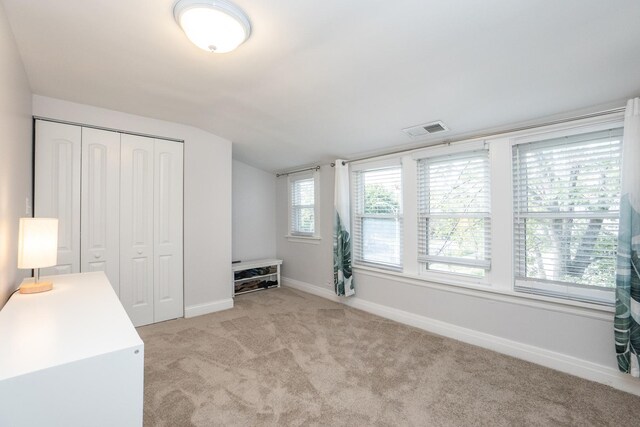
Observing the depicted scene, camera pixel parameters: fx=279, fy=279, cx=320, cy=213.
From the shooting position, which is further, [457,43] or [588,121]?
[588,121]

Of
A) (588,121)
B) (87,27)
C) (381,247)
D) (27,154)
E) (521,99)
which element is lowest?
(381,247)

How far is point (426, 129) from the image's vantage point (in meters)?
2.70

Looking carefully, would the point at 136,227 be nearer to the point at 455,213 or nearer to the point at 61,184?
the point at 61,184

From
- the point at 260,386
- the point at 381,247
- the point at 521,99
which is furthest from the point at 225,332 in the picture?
the point at 521,99

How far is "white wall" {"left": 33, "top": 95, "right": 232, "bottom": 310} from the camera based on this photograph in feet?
11.1

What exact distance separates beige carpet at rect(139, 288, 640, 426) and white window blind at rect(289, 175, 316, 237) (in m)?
1.94

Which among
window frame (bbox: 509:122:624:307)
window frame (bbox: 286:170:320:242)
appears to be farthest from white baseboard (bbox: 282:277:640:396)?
window frame (bbox: 286:170:320:242)

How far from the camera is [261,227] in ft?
16.7

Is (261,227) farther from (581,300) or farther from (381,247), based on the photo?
(581,300)

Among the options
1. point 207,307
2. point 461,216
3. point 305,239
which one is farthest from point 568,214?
point 207,307

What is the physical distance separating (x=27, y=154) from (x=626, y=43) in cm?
420

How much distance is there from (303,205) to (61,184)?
300cm

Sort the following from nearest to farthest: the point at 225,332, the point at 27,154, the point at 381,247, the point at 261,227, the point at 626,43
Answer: the point at 626,43
the point at 27,154
the point at 225,332
the point at 381,247
the point at 261,227

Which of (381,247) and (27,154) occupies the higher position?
(27,154)
